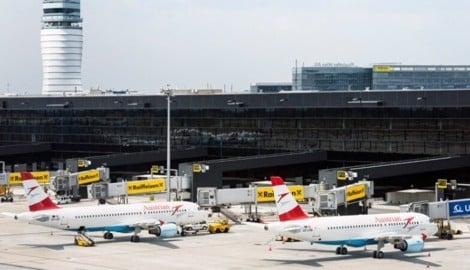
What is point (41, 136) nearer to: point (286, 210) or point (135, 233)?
point (135, 233)

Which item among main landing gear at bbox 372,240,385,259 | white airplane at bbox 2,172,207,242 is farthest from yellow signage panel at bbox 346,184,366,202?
main landing gear at bbox 372,240,385,259

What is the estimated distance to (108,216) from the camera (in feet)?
293

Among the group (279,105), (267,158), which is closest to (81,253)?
(267,158)

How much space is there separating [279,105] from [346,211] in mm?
38852

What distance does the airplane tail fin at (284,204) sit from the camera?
77500mm

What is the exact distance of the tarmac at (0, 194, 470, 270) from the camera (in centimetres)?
7588

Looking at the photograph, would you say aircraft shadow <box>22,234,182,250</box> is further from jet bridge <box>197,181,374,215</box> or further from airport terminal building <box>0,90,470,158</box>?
airport terminal building <box>0,90,470,158</box>

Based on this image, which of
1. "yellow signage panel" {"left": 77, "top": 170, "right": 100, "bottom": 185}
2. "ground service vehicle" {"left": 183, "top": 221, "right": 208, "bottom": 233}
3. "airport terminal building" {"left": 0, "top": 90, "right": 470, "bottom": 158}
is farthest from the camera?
"yellow signage panel" {"left": 77, "top": 170, "right": 100, "bottom": 185}

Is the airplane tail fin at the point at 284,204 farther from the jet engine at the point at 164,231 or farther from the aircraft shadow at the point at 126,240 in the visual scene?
the jet engine at the point at 164,231

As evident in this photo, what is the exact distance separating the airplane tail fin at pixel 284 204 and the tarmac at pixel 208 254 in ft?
10.3

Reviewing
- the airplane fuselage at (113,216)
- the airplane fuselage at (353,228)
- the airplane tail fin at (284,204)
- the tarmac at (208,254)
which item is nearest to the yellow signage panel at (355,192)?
the tarmac at (208,254)

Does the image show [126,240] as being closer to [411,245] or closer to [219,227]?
[219,227]

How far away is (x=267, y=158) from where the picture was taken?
5049 inches

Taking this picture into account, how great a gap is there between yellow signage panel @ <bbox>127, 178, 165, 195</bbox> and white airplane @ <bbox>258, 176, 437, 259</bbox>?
41582mm
